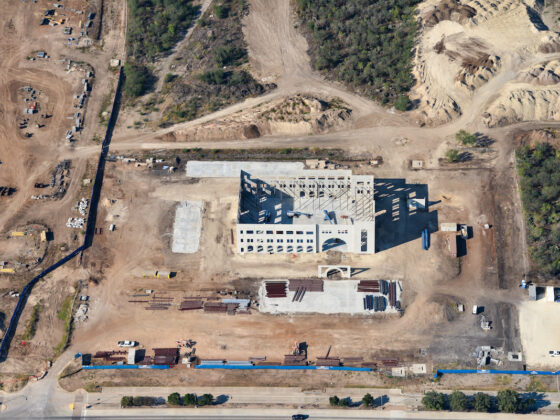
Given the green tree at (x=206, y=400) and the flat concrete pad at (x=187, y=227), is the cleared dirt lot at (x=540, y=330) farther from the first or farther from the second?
the flat concrete pad at (x=187, y=227)

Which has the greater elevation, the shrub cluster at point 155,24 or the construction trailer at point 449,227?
the shrub cluster at point 155,24

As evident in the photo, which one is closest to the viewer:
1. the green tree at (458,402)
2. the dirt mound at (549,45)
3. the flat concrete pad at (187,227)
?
the green tree at (458,402)

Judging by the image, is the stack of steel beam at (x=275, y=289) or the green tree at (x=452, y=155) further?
the green tree at (x=452, y=155)

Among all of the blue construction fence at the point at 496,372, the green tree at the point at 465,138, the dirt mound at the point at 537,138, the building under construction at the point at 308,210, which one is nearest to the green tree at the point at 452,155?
the green tree at the point at 465,138

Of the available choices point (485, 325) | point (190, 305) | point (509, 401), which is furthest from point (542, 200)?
point (190, 305)

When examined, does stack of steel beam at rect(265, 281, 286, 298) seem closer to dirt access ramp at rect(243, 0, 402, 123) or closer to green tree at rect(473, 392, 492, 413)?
green tree at rect(473, 392, 492, 413)

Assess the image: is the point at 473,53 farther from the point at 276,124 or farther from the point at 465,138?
the point at 276,124

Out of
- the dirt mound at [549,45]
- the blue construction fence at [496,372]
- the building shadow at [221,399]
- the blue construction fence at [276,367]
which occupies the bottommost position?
the building shadow at [221,399]

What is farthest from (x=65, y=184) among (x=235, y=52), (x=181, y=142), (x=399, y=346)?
(x=399, y=346)
